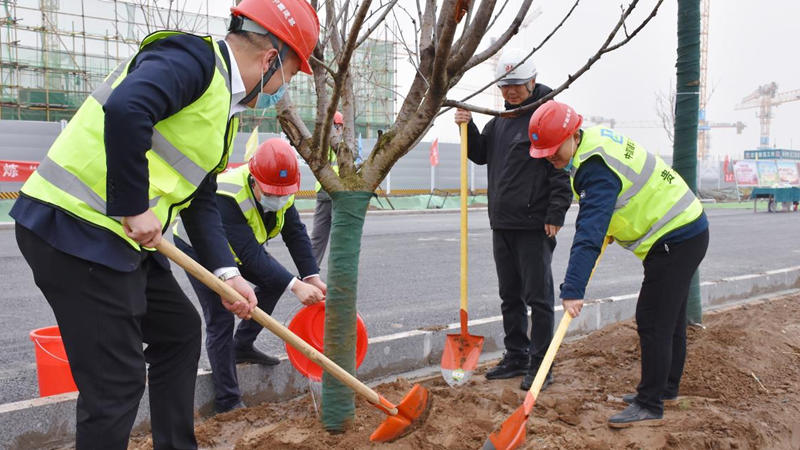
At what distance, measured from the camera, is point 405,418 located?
305 cm

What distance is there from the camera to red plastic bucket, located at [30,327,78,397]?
3337 mm

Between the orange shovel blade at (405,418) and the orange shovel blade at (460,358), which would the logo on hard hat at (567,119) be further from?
the orange shovel blade at (460,358)

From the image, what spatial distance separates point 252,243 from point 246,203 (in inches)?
9.8

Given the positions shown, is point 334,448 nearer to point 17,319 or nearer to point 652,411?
point 652,411

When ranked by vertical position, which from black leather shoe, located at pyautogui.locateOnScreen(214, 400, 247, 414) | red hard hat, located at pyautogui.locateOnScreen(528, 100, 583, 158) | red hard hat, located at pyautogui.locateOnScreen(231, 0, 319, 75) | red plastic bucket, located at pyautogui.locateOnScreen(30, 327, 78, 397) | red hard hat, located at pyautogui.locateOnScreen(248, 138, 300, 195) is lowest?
black leather shoe, located at pyautogui.locateOnScreen(214, 400, 247, 414)

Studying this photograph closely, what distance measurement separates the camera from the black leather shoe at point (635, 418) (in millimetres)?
3453

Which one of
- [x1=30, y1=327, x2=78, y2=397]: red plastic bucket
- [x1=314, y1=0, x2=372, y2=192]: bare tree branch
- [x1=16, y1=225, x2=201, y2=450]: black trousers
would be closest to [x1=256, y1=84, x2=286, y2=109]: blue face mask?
[x1=314, y1=0, x2=372, y2=192]: bare tree branch

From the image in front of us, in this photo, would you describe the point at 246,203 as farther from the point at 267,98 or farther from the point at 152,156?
the point at 152,156

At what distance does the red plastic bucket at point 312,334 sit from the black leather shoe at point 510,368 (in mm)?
1102

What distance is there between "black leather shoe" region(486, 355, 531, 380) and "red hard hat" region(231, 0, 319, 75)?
272 centimetres

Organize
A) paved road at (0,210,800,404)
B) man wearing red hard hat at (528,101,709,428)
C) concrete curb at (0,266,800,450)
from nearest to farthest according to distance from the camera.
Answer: concrete curb at (0,266,800,450)
man wearing red hard hat at (528,101,709,428)
paved road at (0,210,800,404)

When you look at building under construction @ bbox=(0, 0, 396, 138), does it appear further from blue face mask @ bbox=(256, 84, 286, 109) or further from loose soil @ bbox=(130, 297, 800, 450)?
→ blue face mask @ bbox=(256, 84, 286, 109)

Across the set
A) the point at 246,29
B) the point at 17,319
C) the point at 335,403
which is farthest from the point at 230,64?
the point at 17,319

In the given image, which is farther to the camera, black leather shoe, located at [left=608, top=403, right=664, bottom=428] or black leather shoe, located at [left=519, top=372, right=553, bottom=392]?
black leather shoe, located at [left=519, top=372, right=553, bottom=392]
